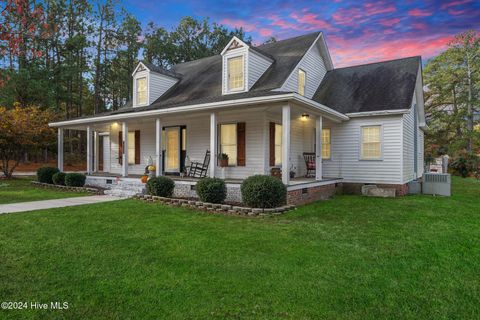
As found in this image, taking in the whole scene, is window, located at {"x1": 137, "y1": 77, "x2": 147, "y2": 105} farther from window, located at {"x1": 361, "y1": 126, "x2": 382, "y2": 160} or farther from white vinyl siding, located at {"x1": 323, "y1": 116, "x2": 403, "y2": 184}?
window, located at {"x1": 361, "y1": 126, "x2": 382, "y2": 160}

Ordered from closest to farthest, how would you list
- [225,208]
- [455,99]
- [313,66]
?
[225,208]
[313,66]
[455,99]

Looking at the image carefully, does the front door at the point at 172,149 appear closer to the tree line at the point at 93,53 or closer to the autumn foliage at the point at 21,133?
the autumn foliage at the point at 21,133

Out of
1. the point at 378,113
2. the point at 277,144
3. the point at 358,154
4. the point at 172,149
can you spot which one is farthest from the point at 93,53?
the point at 378,113

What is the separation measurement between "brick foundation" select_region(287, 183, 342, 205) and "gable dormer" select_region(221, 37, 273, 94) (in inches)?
180

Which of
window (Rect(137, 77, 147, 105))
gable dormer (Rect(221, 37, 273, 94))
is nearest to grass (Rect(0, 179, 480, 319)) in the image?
gable dormer (Rect(221, 37, 273, 94))

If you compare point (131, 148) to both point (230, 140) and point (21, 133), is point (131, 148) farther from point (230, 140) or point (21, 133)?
point (21, 133)

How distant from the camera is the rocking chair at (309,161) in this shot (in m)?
11.9

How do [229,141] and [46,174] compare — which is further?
[46,174]

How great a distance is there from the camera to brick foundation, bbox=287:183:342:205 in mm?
8469

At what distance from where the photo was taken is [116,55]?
2894 centimetres

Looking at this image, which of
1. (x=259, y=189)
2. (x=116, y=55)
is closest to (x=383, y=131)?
(x=259, y=189)

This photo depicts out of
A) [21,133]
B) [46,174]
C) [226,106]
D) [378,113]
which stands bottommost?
[46,174]

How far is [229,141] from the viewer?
451 inches

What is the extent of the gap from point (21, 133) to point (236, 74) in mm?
11914
